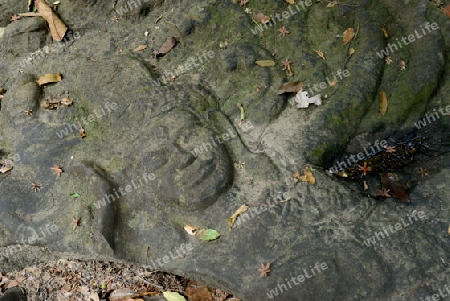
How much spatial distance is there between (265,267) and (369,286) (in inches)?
26.0

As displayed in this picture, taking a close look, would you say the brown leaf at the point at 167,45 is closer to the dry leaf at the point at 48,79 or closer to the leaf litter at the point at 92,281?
the dry leaf at the point at 48,79

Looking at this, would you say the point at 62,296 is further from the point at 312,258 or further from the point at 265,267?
the point at 312,258

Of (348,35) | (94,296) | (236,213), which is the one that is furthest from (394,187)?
(94,296)

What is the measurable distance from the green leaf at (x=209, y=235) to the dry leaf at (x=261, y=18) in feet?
6.59

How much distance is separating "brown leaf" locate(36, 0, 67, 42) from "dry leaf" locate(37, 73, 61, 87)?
0.59 meters

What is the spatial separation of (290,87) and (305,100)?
170 millimetres

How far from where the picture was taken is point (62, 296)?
3.40 m

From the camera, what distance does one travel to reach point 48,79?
380 centimetres

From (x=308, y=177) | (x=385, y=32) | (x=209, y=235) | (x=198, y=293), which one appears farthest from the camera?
(x=385, y=32)

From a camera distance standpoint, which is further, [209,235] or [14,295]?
[14,295]

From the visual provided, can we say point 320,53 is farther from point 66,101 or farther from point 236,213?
point 66,101

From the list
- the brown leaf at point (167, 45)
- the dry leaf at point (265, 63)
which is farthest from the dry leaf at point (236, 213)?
the brown leaf at point (167, 45)

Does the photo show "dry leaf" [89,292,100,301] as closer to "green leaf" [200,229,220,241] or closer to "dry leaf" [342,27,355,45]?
"green leaf" [200,229,220,241]

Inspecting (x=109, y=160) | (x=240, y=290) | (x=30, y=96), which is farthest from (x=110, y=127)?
(x=240, y=290)
